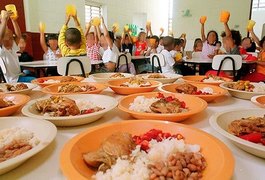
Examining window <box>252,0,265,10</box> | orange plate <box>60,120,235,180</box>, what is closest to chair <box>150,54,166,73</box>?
orange plate <box>60,120,235,180</box>

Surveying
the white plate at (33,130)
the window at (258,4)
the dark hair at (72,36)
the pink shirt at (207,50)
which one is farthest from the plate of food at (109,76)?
the window at (258,4)

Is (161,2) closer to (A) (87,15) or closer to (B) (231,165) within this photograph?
(A) (87,15)

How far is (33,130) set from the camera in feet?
2.60

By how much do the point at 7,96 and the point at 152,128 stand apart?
0.88 m

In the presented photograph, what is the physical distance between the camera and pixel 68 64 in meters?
2.75

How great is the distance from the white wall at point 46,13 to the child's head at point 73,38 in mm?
3165

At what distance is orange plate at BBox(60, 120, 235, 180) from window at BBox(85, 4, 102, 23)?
7.03m

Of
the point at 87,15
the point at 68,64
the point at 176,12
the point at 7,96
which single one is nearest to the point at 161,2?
the point at 176,12

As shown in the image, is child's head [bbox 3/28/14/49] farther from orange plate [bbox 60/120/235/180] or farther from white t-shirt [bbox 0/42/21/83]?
orange plate [bbox 60/120/235/180]

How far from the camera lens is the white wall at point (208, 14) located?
297 inches

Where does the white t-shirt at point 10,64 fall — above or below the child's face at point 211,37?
below

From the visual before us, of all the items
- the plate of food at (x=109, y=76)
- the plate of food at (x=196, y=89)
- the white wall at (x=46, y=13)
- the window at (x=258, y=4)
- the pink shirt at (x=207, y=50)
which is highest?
the window at (x=258, y=4)

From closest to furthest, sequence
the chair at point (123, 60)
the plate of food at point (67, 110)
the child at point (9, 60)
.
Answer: the plate of food at point (67, 110) < the child at point (9, 60) < the chair at point (123, 60)

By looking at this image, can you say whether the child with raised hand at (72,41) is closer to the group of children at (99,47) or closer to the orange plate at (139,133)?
the group of children at (99,47)
